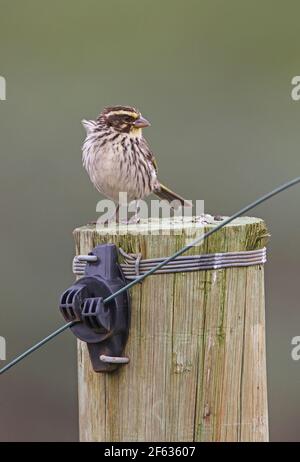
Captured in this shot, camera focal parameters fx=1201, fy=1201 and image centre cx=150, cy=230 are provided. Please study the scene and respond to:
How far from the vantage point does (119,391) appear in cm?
394

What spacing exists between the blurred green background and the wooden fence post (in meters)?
3.94

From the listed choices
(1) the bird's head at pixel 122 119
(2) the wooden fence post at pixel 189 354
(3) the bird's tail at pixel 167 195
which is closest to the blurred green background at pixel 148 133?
(3) the bird's tail at pixel 167 195

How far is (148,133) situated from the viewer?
30.3ft

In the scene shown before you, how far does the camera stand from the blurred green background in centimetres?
825

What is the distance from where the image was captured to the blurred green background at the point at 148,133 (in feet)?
27.1

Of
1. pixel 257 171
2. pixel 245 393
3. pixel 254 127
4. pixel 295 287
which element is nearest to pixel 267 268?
pixel 295 287

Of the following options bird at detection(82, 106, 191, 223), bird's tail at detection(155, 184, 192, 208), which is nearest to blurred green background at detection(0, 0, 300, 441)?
bird's tail at detection(155, 184, 192, 208)

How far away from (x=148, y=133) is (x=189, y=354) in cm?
551

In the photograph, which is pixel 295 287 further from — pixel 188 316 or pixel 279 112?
pixel 188 316

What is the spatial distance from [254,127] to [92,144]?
369 centimetres

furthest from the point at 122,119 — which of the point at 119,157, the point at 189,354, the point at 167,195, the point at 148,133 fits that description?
the point at 148,133

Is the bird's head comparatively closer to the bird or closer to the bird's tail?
the bird

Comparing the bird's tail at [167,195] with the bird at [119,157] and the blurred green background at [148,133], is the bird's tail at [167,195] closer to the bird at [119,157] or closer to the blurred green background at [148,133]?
the bird at [119,157]

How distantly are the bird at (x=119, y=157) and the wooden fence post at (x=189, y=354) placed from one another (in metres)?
2.13
